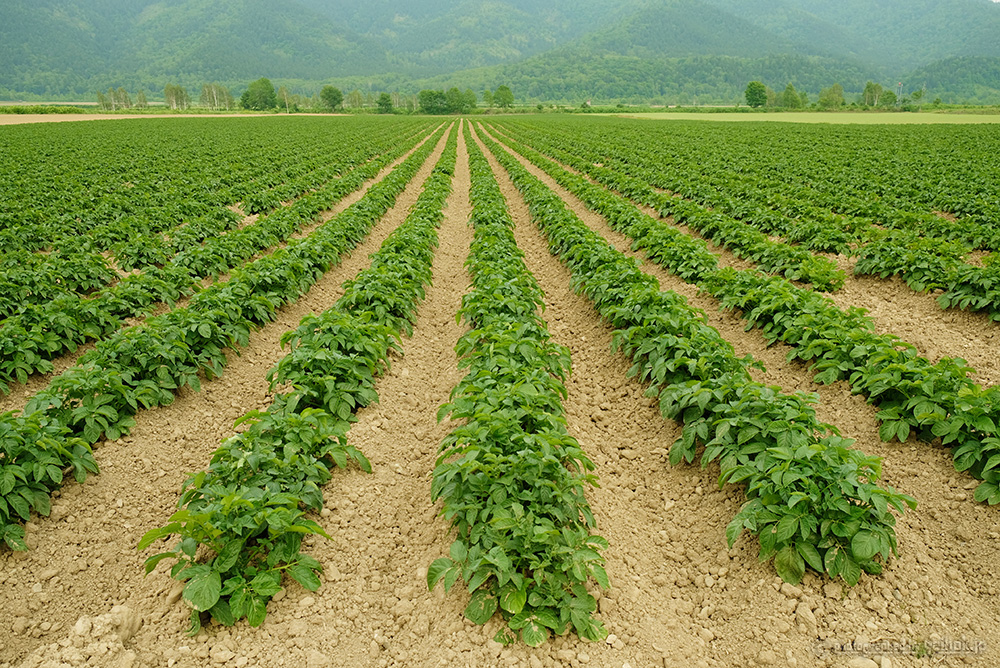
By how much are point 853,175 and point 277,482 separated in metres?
22.9

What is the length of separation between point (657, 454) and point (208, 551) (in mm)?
4103

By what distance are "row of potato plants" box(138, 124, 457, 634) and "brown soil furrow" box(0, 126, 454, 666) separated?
0.85ft

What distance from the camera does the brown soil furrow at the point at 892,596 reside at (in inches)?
137

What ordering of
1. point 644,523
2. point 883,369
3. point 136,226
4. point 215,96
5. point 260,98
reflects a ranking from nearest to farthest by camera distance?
1. point 644,523
2. point 883,369
3. point 136,226
4. point 260,98
5. point 215,96

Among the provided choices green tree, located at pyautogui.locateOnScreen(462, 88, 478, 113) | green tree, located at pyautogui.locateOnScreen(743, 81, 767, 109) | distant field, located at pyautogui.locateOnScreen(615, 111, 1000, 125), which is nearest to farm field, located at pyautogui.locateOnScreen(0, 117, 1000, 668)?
distant field, located at pyautogui.locateOnScreen(615, 111, 1000, 125)

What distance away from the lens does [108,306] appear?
312 inches

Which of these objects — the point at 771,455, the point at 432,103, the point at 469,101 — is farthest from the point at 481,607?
the point at 469,101

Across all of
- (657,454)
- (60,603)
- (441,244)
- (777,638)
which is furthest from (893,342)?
(441,244)

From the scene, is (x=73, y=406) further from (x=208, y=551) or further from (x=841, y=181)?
(x=841, y=181)

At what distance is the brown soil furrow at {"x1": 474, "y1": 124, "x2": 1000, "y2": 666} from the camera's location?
3482mm

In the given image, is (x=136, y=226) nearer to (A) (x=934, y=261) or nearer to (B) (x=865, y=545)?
(B) (x=865, y=545)

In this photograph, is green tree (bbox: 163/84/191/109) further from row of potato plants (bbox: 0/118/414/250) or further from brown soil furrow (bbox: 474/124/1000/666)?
brown soil furrow (bbox: 474/124/1000/666)

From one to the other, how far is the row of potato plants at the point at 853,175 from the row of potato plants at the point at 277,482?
1077 cm

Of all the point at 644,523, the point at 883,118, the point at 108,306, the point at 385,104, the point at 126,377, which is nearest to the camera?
the point at 644,523
